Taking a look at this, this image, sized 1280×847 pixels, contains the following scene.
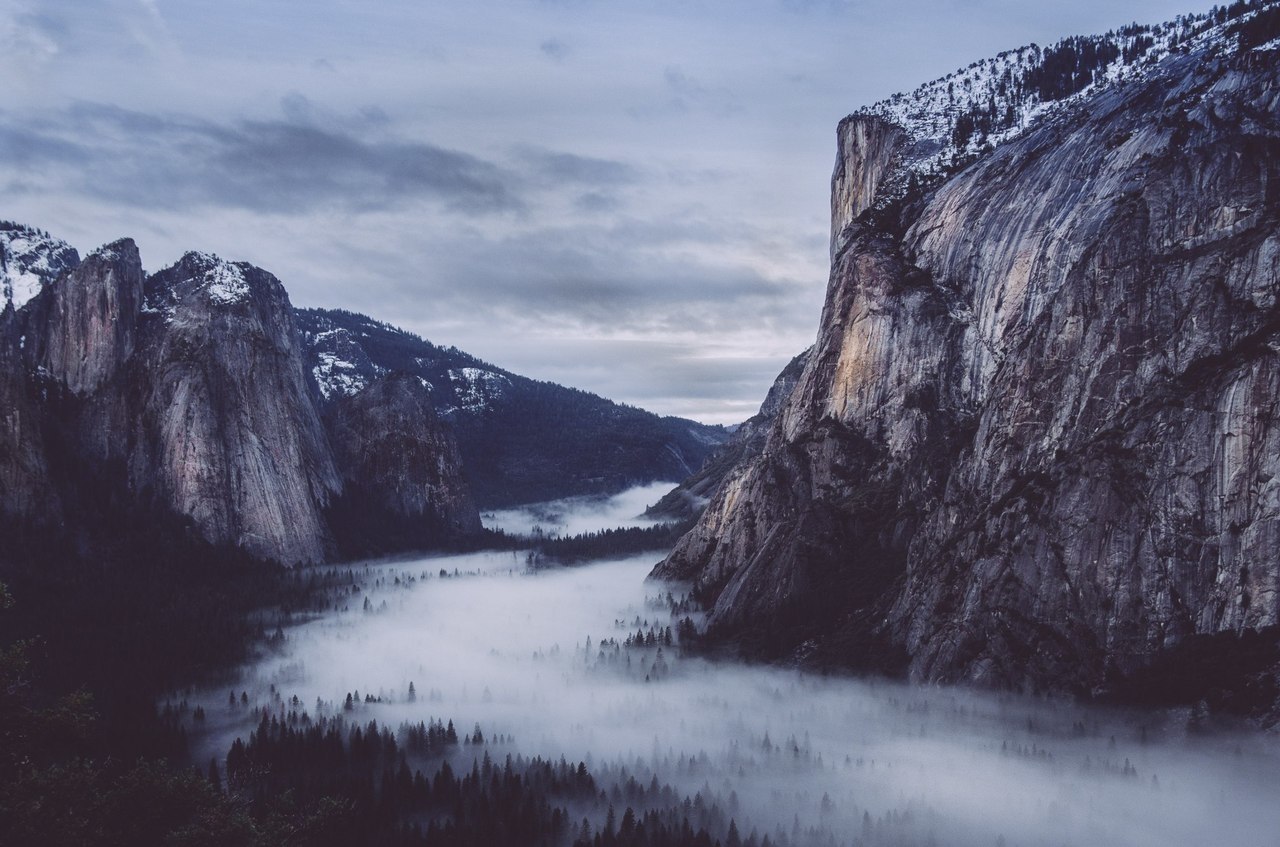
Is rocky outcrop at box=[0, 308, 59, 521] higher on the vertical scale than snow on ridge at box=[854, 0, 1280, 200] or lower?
lower

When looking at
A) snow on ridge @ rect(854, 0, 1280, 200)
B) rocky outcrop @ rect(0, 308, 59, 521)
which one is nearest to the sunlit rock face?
snow on ridge @ rect(854, 0, 1280, 200)

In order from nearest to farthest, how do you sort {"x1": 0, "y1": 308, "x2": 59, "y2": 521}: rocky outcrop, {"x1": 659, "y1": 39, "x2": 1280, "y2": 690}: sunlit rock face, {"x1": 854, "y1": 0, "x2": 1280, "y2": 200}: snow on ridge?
1. {"x1": 659, "y1": 39, "x2": 1280, "y2": 690}: sunlit rock face
2. {"x1": 854, "y1": 0, "x2": 1280, "y2": 200}: snow on ridge
3. {"x1": 0, "y1": 308, "x2": 59, "y2": 521}: rocky outcrop

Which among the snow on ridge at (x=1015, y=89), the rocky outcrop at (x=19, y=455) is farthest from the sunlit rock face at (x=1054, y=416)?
the rocky outcrop at (x=19, y=455)

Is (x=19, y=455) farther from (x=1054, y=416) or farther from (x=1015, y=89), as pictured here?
(x=1015, y=89)

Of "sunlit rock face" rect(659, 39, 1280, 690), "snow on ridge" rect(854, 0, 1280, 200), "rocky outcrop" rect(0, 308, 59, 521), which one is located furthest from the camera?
"rocky outcrop" rect(0, 308, 59, 521)

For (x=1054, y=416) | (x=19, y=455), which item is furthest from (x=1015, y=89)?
(x=19, y=455)

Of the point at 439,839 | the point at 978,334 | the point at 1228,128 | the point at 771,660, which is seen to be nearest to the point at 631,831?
the point at 439,839

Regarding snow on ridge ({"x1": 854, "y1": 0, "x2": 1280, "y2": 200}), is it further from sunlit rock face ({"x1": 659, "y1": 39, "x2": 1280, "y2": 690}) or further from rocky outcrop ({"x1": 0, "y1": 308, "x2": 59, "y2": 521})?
rocky outcrop ({"x1": 0, "y1": 308, "x2": 59, "y2": 521})

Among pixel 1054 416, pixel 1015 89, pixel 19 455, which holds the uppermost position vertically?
pixel 1015 89
